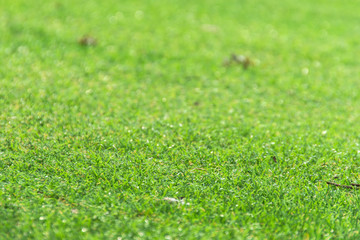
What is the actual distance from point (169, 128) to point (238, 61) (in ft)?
11.8

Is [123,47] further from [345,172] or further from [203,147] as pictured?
[345,172]

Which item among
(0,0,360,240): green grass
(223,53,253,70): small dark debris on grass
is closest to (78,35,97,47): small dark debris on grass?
(0,0,360,240): green grass

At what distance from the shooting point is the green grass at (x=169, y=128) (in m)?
3.62

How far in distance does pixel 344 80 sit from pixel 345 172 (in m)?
3.95

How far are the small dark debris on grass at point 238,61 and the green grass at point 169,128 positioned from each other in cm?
17

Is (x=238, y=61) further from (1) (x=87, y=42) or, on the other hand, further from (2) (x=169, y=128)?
(2) (x=169, y=128)

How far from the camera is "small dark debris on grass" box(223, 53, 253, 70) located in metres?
8.21

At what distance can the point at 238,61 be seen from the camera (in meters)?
8.33

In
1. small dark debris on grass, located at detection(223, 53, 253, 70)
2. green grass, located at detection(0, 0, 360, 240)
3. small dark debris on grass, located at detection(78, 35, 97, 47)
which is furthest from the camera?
small dark debris on grass, located at detection(78, 35, 97, 47)

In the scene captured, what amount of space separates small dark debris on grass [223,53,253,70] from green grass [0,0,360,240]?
0.17m

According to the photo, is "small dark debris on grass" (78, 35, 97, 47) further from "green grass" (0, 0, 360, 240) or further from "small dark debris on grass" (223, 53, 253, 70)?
"small dark debris on grass" (223, 53, 253, 70)


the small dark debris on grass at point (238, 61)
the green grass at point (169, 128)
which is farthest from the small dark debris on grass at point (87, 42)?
the small dark debris on grass at point (238, 61)

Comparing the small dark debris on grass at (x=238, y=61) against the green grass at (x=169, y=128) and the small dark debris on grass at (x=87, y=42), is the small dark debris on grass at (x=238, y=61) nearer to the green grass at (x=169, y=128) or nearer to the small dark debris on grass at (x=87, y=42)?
the green grass at (x=169, y=128)

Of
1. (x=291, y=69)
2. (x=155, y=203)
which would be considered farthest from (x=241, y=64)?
(x=155, y=203)
